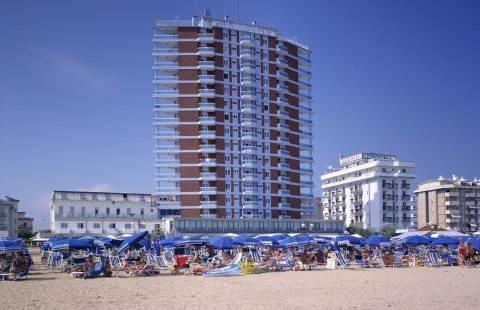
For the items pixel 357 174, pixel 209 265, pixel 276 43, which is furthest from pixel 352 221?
pixel 209 265

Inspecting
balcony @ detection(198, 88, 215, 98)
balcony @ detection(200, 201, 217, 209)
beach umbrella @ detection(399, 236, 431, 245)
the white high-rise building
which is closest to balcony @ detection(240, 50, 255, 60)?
balcony @ detection(198, 88, 215, 98)

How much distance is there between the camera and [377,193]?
106 metres

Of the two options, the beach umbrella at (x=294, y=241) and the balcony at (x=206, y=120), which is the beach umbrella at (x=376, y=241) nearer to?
the beach umbrella at (x=294, y=241)

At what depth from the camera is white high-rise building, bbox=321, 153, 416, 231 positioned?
106 m

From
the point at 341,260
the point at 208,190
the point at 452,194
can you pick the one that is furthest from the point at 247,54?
the point at 341,260

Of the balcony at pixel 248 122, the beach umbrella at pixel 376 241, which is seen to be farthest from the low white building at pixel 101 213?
the beach umbrella at pixel 376 241

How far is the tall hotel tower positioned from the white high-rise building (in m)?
22.9

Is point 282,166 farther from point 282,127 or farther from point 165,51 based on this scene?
point 165,51

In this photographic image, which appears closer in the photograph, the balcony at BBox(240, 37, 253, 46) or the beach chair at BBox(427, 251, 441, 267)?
the beach chair at BBox(427, 251, 441, 267)

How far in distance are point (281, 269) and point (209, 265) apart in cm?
466

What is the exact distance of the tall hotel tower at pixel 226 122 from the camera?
78.4 metres

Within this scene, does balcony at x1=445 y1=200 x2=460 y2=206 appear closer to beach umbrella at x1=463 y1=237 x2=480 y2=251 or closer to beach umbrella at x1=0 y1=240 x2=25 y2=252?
beach umbrella at x1=463 y1=237 x2=480 y2=251

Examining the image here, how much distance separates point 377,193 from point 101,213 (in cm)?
4954

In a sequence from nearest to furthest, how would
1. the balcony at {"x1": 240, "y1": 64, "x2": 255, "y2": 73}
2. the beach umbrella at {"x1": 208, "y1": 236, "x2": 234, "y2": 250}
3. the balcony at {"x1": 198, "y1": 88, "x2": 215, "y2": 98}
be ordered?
the beach umbrella at {"x1": 208, "y1": 236, "x2": 234, "y2": 250} → the balcony at {"x1": 198, "y1": 88, "x2": 215, "y2": 98} → the balcony at {"x1": 240, "y1": 64, "x2": 255, "y2": 73}
